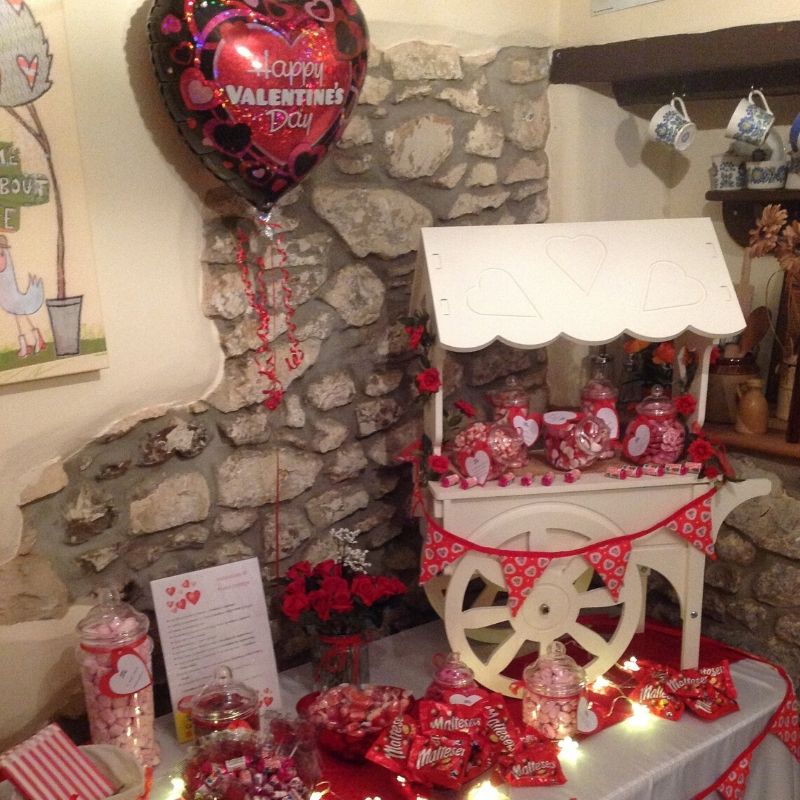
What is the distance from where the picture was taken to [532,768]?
145 cm

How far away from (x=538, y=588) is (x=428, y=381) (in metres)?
0.47

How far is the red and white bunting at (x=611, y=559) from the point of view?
162 centimetres

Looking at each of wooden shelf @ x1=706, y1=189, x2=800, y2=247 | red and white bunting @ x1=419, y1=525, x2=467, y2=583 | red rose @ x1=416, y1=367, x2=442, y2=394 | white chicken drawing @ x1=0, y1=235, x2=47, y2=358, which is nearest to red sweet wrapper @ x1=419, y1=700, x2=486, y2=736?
red and white bunting @ x1=419, y1=525, x2=467, y2=583

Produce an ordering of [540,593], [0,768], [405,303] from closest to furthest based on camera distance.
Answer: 1. [0,768]
2. [540,593]
3. [405,303]

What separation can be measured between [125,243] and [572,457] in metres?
0.96

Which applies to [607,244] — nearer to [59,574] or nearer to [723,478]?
[723,478]

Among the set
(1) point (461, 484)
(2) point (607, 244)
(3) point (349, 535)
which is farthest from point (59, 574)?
(2) point (607, 244)

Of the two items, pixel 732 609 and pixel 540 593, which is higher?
pixel 540 593

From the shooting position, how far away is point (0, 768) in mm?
1268

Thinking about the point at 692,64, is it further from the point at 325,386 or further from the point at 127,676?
the point at 127,676

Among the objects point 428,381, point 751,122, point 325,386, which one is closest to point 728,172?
→ point 751,122

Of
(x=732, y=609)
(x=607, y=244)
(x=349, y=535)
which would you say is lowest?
(x=732, y=609)

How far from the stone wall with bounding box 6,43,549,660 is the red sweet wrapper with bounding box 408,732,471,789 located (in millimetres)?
537

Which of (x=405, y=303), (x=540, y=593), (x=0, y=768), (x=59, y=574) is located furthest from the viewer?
(x=405, y=303)
